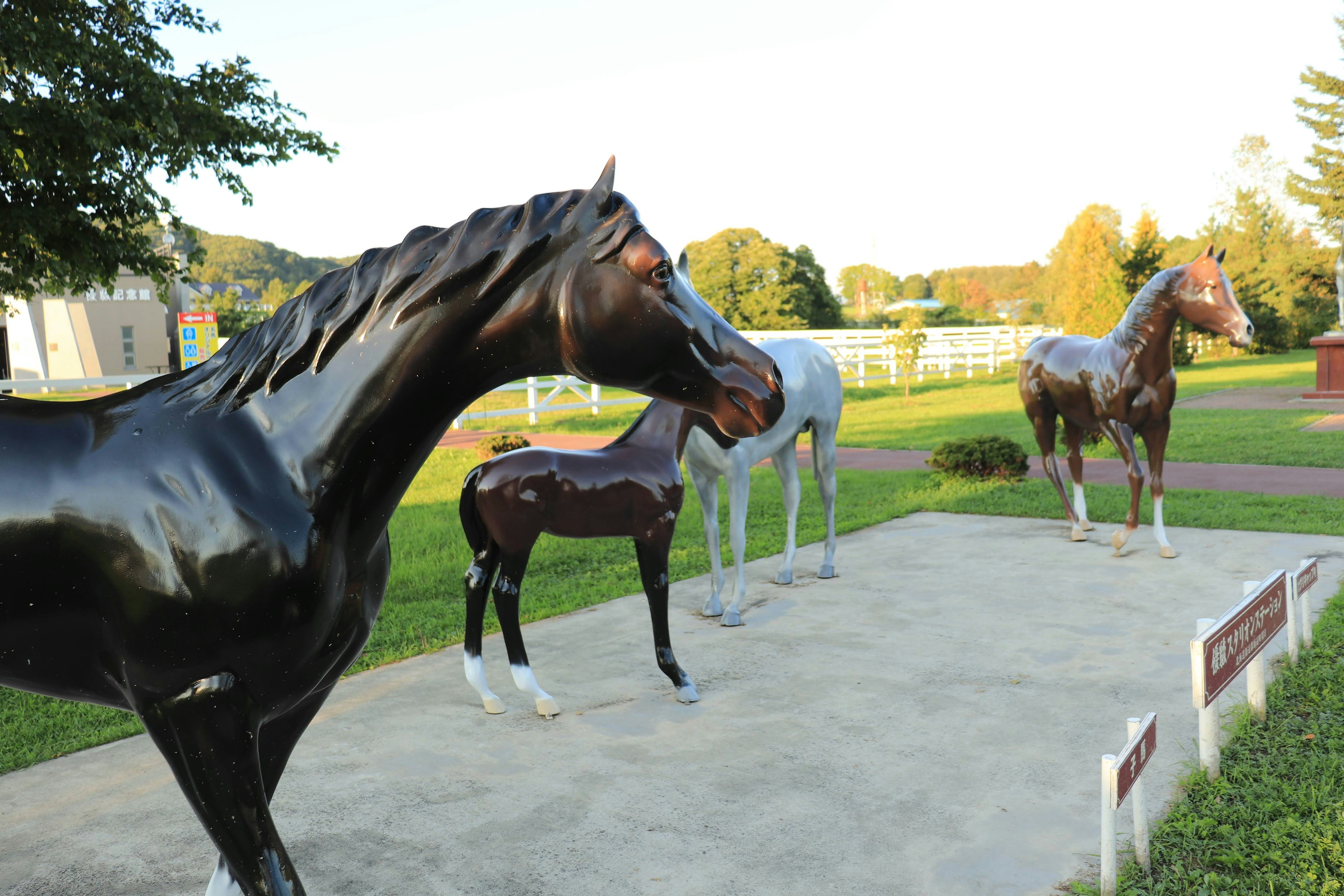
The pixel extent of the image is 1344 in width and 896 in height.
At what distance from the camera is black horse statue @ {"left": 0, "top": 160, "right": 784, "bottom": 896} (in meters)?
1.65

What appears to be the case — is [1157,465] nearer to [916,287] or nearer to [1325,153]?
[1325,153]

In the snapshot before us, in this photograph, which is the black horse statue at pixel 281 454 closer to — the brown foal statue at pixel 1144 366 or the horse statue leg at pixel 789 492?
the horse statue leg at pixel 789 492

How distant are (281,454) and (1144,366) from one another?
7.14m

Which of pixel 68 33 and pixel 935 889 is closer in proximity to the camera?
pixel 935 889

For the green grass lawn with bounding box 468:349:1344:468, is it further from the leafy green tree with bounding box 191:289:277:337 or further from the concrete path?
the leafy green tree with bounding box 191:289:277:337

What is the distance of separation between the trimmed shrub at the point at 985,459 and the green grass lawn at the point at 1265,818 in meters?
7.03

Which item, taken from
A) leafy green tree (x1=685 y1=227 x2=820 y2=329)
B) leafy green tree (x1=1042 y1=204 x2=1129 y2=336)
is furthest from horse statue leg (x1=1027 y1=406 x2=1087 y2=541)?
leafy green tree (x1=685 y1=227 x2=820 y2=329)

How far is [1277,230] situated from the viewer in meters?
48.5

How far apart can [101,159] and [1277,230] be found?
5626 cm

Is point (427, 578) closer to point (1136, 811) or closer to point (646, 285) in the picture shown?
point (1136, 811)

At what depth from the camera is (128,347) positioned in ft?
172

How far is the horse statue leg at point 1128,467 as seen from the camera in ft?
24.4

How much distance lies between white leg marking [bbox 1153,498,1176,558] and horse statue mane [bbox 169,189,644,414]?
22.9 ft

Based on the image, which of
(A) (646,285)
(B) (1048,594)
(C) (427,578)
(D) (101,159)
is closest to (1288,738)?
(B) (1048,594)
